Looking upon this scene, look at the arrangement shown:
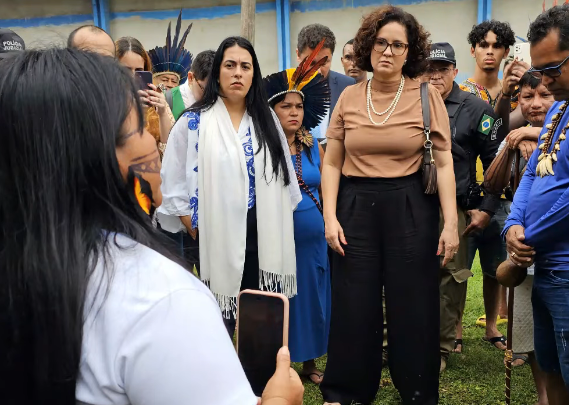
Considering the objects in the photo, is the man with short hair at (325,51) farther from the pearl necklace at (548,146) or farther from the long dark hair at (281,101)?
the pearl necklace at (548,146)

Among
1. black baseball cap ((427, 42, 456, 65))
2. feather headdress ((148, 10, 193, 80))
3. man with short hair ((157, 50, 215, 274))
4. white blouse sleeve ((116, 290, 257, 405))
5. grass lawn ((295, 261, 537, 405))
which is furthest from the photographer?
feather headdress ((148, 10, 193, 80))

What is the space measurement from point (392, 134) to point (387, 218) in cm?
45

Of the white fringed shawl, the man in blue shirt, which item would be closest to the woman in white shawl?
the white fringed shawl

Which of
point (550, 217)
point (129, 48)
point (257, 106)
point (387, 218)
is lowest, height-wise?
point (387, 218)

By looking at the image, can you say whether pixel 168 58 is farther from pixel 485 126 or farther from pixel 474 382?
pixel 474 382

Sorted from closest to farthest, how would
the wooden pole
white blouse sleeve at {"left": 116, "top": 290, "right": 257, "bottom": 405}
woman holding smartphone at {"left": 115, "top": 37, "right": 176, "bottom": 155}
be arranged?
white blouse sleeve at {"left": 116, "top": 290, "right": 257, "bottom": 405}, woman holding smartphone at {"left": 115, "top": 37, "right": 176, "bottom": 155}, the wooden pole

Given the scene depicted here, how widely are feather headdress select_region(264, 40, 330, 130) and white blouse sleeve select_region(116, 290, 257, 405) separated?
289cm

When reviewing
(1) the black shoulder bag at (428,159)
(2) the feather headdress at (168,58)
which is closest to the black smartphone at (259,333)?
(1) the black shoulder bag at (428,159)

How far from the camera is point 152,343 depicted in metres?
0.86

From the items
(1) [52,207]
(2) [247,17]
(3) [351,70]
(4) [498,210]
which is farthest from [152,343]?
(2) [247,17]

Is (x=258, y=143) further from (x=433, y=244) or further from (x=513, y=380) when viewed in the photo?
(x=513, y=380)

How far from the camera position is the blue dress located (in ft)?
11.9

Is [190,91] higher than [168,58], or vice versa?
[168,58]

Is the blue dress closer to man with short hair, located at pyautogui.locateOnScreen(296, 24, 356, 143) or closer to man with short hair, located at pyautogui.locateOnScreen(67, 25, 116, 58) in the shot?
man with short hair, located at pyautogui.locateOnScreen(67, 25, 116, 58)
